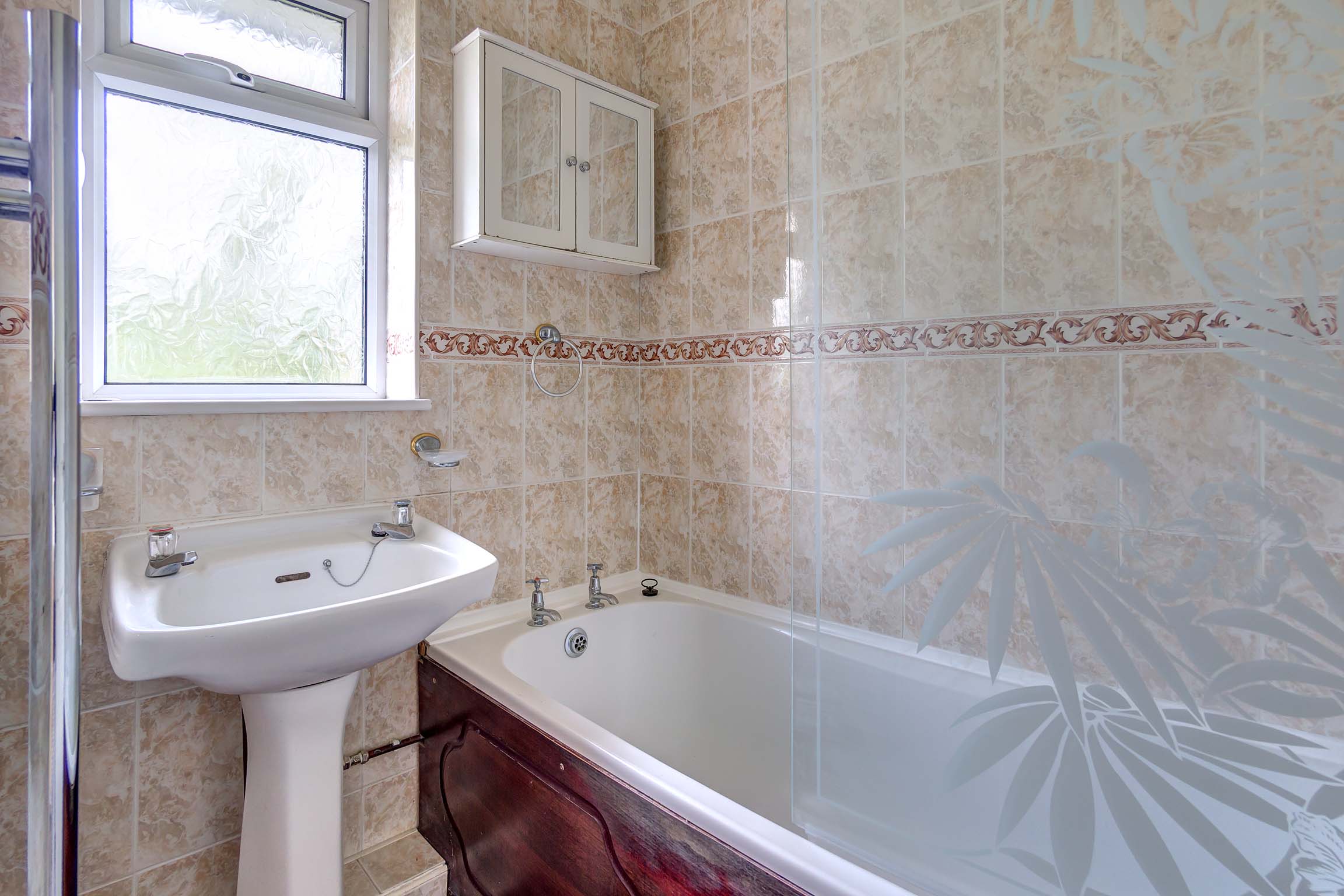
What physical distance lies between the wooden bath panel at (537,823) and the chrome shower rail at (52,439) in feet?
2.48

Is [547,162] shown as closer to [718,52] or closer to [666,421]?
[718,52]

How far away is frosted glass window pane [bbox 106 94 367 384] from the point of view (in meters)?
1.46

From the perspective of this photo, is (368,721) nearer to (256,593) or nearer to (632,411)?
(256,593)

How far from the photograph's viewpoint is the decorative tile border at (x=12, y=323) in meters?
1.18

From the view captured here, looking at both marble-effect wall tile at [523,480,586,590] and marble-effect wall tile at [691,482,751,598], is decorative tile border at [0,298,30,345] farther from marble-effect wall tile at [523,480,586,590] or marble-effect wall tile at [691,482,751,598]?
marble-effect wall tile at [691,482,751,598]

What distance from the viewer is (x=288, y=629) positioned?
3.35ft

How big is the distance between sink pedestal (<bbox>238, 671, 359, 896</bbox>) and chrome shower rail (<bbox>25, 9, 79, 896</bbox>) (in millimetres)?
886

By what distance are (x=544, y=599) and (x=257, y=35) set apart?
1.65 meters

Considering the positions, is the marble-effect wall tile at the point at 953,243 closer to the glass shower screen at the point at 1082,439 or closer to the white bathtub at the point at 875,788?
the glass shower screen at the point at 1082,439

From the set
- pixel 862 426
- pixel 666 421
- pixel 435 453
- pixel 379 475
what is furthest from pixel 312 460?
pixel 862 426

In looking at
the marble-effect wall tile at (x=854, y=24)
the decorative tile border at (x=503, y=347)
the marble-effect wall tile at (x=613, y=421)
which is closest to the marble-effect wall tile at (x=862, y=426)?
the marble-effect wall tile at (x=854, y=24)

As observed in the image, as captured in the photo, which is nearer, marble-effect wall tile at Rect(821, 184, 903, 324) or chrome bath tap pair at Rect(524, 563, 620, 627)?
marble-effect wall tile at Rect(821, 184, 903, 324)

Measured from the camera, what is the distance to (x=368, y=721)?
1627 millimetres

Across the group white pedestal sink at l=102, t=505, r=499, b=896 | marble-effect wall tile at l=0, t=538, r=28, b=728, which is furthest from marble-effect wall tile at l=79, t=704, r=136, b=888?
white pedestal sink at l=102, t=505, r=499, b=896
